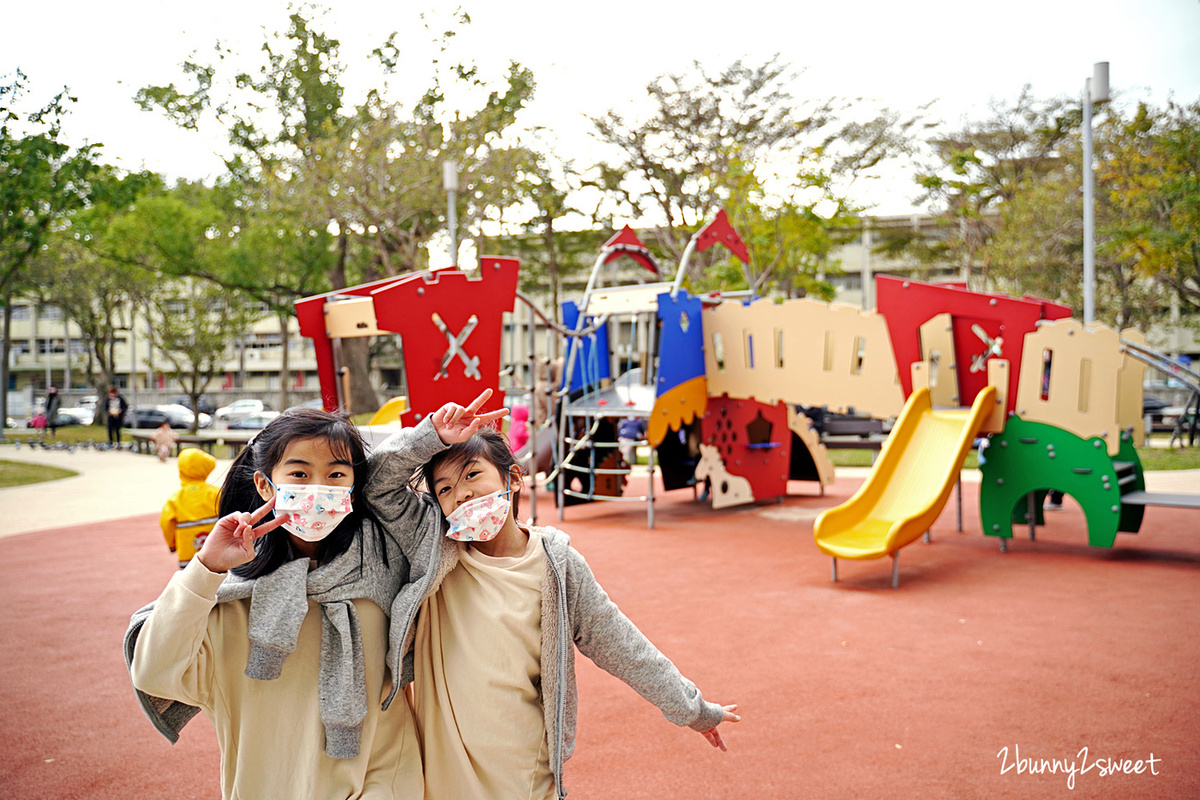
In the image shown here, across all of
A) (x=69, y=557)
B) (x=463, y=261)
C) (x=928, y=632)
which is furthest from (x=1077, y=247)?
(x=69, y=557)

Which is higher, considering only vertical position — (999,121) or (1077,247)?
(999,121)

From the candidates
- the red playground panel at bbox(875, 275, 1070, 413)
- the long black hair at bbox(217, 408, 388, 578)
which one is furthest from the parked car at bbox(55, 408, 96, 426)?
the long black hair at bbox(217, 408, 388, 578)

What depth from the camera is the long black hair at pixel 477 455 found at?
2061mm

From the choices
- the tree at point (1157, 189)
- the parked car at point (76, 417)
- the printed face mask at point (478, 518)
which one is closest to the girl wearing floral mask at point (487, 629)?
the printed face mask at point (478, 518)

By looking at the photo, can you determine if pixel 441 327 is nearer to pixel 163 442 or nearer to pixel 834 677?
pixel 834 677

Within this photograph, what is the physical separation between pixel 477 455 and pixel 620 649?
0.56 meters

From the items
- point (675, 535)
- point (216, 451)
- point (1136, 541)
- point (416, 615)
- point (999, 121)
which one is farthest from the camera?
point (999, 121)

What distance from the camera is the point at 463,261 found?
976 inches

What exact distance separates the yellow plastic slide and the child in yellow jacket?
14.1 feet

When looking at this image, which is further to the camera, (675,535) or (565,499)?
(565,499)

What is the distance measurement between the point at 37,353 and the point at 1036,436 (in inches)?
2329

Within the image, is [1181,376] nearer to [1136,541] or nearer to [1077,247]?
[1136,541]

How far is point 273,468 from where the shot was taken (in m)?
1.92

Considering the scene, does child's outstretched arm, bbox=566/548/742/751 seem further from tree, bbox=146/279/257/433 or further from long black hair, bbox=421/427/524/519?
tree, bbox=146/279/257/433
